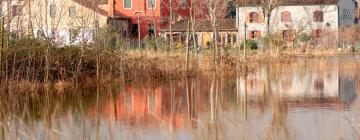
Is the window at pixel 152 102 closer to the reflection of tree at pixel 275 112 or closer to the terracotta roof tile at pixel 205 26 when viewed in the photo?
the reflection of tree at pixel 275 112

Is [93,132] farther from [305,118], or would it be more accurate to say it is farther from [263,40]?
[263,40]

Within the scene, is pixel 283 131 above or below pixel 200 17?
below

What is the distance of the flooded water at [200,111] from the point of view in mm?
11930

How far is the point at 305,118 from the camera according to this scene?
47.1 ft

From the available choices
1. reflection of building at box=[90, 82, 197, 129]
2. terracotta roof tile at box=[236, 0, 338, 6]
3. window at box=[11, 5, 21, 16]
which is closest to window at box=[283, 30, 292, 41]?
terracotta roof tile at box=[236, 0, 338, 6]

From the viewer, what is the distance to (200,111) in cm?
1574

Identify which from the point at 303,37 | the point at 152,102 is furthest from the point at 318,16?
the point at 152,102

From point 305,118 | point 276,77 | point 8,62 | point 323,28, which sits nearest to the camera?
point 305,118

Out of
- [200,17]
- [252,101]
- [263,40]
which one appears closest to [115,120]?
[252,101]

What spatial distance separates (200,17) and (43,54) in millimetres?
43484

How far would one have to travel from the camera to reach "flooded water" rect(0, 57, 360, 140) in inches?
470

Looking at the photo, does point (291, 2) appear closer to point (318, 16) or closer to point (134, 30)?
point (318, 16)

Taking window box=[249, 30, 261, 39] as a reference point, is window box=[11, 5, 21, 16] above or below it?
below

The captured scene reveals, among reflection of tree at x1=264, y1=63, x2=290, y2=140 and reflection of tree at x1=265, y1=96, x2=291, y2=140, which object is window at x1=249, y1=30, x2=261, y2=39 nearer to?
reflection of tree at x1=264, y1=63, x2=290, y2=140
